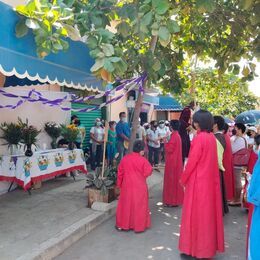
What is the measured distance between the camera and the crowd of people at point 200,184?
4250 mm

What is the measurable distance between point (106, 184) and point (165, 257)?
224 cm

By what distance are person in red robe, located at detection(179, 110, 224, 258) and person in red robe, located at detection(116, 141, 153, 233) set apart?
1.18 metres

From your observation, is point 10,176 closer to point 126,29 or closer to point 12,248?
point 12,248

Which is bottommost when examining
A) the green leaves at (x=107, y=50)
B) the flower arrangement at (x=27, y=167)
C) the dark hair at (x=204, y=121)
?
the flower arrangement at (x=27, y=167)

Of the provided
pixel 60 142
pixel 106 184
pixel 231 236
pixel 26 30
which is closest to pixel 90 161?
pixel 60 142

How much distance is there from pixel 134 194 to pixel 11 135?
10.7ft

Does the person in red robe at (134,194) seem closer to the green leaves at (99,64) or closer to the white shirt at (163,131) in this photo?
the green leaves at (99,64)

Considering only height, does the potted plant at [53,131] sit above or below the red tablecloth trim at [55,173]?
above

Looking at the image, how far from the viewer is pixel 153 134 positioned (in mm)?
12961

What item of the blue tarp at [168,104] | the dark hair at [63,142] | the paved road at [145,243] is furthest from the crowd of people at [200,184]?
the blue tarp at [168,104]

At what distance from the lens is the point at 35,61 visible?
14.9 feet

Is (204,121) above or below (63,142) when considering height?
above

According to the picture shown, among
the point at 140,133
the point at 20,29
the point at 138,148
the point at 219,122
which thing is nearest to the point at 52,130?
the point at 140,133

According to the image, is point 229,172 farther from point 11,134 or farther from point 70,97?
point 11,134
